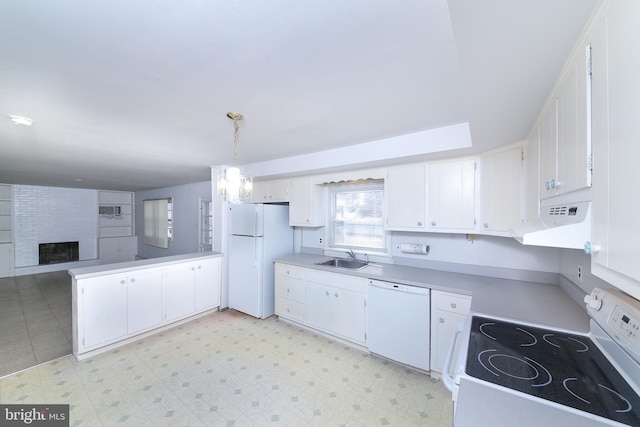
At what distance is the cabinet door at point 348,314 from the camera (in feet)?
9.19

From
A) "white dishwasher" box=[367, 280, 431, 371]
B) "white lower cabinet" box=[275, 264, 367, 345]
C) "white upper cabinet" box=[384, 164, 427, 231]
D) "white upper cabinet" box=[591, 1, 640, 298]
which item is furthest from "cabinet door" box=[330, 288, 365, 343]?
"white upper cabinet" box=[591, 1, 640, 298]

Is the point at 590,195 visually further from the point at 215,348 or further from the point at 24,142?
the point at 24,142

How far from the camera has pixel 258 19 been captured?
1.04 meters

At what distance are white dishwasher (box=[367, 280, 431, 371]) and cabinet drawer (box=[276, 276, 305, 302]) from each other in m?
1.02

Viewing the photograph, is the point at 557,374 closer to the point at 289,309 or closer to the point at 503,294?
the point at 503,294

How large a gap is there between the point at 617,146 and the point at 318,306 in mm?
2945

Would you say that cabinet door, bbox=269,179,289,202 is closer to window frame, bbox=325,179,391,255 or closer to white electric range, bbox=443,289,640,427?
window frame, bbox=325,179,391,255

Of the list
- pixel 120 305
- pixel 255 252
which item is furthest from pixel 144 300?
pixel 255 252

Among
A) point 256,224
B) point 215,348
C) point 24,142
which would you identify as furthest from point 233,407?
point 24,142

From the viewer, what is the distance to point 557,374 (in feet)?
3.27

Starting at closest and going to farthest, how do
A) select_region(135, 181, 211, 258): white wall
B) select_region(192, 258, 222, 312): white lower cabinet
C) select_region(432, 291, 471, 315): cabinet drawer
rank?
select_region(432, 291, 471, 315): cabinet drawer < select_region(192, 258, 222, 312): white lower cabinet < select_region(135, 181, 211, 258): white wall

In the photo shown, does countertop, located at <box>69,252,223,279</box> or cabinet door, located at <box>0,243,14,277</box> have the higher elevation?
countertop, located at <box>69,252,223,279</box>

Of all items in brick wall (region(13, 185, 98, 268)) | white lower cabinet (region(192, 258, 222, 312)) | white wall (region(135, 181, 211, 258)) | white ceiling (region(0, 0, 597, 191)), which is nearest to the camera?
white ceiling (region(0, 0, 597, 191))

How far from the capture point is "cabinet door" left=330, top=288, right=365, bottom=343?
2.80 metres
